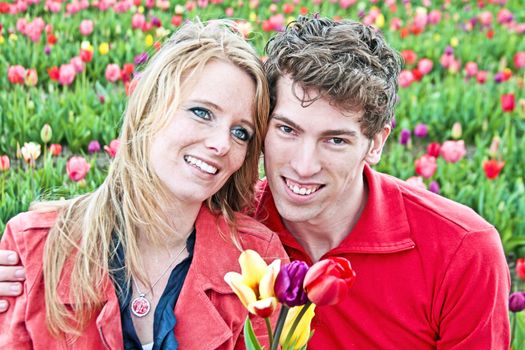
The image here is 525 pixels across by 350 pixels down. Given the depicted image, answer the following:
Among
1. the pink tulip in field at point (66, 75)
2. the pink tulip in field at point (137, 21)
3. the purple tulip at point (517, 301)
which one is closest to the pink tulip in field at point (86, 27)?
the pink tulip in field at point (137, 21)

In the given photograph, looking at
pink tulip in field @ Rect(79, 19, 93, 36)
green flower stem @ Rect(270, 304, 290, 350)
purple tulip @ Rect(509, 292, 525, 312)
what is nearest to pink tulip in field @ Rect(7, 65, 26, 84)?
pink tulip in field @ Rect(79, 19, 93, 36)

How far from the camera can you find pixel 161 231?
272 cm

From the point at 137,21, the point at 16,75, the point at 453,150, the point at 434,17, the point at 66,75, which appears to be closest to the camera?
the point at 453,150

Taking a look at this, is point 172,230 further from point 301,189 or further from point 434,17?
point 434,17

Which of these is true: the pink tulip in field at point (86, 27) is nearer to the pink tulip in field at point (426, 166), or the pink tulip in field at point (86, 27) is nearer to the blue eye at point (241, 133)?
the pink tulip in field at point (426, 166)

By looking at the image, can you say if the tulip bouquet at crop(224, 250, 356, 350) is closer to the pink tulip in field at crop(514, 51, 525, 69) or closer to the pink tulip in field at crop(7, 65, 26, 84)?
the pink tulip in field at crop(7, 65, 26, 84)

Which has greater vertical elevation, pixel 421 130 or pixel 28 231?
pixel 28 231

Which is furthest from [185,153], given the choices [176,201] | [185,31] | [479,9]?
[479,9]

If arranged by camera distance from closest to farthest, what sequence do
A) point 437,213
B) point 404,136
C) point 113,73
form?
point 437,213 → point 404,136 → point 113,73

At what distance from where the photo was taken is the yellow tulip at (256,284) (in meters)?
1.85

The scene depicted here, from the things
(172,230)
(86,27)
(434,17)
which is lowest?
(86,27)

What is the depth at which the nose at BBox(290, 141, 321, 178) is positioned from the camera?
265cm

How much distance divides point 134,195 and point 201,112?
0.32 m

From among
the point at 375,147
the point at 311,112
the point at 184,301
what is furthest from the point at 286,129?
the point at 184,301
